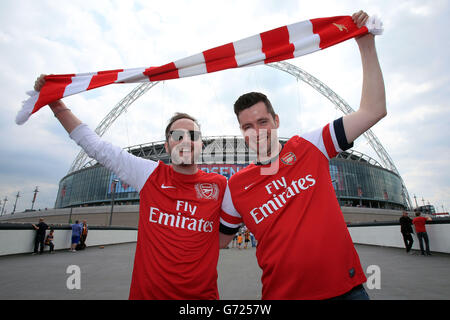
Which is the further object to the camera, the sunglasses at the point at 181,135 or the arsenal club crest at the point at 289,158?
the sunglasses at the point at 181,135

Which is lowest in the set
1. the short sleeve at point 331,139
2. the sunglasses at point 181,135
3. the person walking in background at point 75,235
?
the person walking in background at point 75,235

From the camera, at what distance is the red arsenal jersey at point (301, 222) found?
4.26 feet

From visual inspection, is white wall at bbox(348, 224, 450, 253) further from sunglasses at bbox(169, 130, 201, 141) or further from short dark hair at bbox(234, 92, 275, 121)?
sunglasses at bbox(169, 130, 201, 141)

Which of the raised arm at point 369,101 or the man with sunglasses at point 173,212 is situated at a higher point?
the raised arm at point 369,101

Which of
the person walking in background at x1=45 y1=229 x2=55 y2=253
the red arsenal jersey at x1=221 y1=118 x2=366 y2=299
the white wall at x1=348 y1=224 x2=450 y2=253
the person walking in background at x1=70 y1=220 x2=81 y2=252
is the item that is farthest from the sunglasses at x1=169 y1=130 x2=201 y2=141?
the person walking in background at x1=70 y1=220 x2=81 y2=252

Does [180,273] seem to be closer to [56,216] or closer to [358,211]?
[358,211]

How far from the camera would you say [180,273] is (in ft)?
5.10

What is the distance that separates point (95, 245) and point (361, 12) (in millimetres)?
18519

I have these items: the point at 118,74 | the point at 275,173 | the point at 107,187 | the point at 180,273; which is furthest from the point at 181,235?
the point at 107,187

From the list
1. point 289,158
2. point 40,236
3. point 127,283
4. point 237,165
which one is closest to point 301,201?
point 289,158

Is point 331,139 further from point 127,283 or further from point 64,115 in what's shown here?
point 127,283

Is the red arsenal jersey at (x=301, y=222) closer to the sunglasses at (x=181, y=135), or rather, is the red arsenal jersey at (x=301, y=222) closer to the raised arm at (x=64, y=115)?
the sunglasses at (x=181, y=135)

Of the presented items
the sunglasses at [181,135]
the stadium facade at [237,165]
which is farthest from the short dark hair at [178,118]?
the stadium facade at [237,165]

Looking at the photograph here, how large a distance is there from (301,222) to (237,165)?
139 feet
